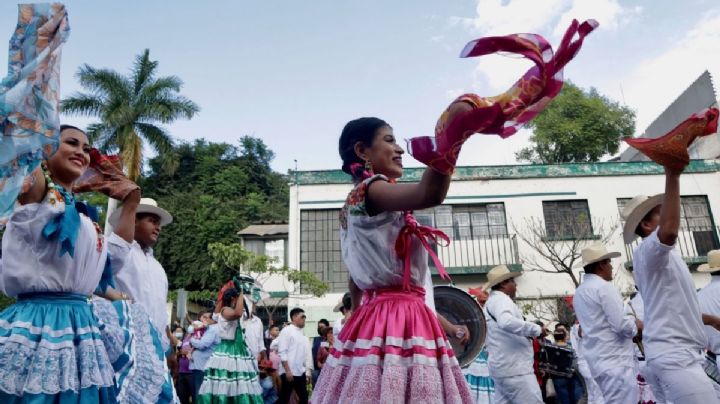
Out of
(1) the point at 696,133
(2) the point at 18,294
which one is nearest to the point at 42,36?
(2) the point at 18,294

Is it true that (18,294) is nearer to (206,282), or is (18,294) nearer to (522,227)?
(522,227)

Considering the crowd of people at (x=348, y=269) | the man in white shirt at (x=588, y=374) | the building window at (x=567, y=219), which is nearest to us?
the crowd of people at (x=348, y=269)

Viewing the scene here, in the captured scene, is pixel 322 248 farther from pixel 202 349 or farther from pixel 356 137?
pixel 356 137

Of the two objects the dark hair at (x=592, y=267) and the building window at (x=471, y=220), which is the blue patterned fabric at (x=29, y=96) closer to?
the dark hair at (x=592, y=267)

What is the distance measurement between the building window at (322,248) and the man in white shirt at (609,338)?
15.3 meters

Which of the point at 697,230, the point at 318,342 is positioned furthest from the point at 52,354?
the point at 697,230

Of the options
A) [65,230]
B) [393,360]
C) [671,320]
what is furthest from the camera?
[671,320]

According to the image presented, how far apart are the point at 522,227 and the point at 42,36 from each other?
19834mm

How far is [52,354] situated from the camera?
2.63m

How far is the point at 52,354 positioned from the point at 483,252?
758 inches

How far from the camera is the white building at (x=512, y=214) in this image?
2044 cm

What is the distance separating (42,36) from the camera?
261 centimetres

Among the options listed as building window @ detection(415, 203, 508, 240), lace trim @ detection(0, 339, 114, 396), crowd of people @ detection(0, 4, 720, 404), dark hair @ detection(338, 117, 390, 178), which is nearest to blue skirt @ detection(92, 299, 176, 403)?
crowd of people @ detection(0, 4, 720, 404)

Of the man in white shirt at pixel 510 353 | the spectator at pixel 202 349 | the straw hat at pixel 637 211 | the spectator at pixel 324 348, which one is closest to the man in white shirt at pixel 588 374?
the man in white shirt at pixel 510 353
